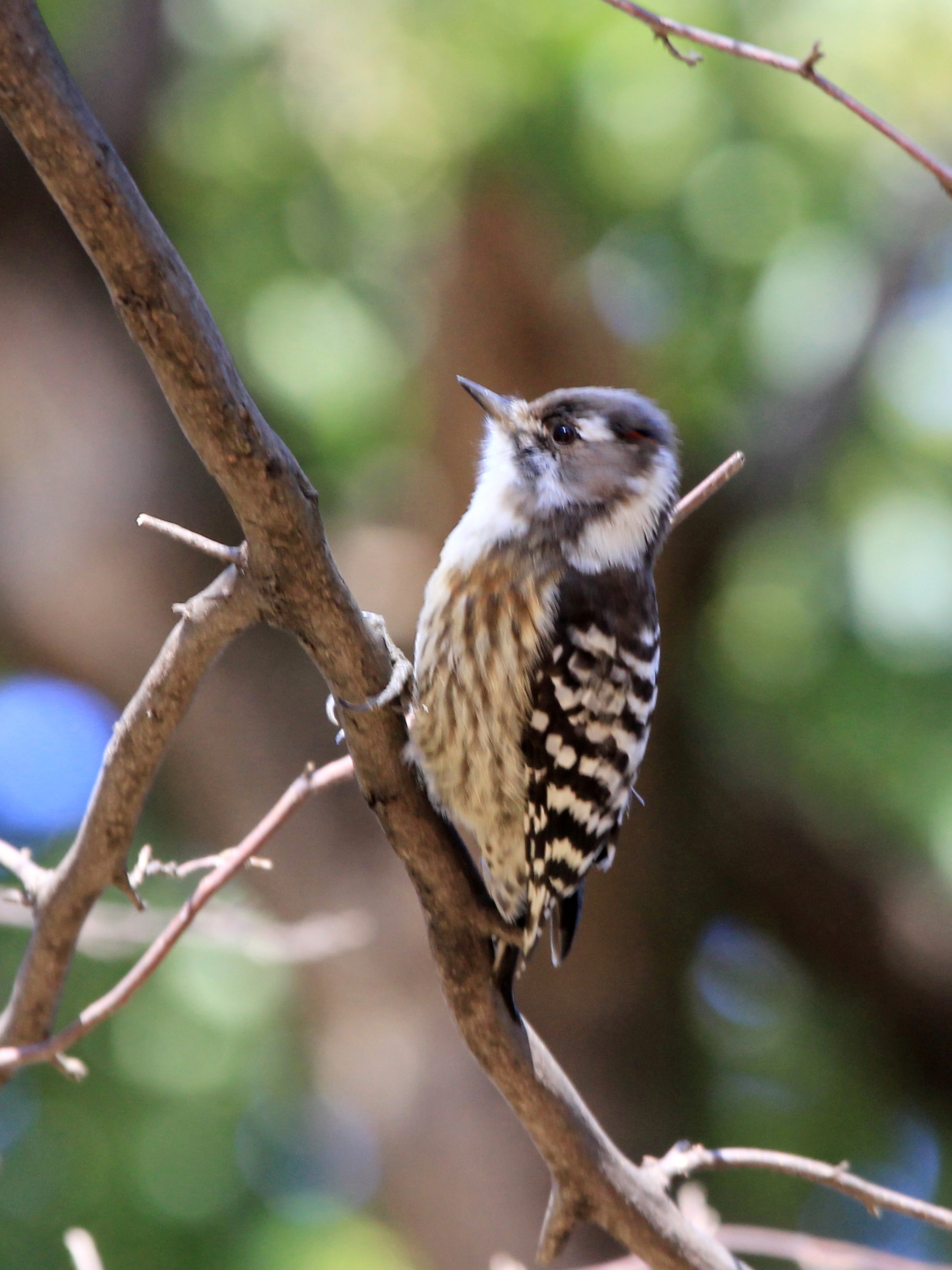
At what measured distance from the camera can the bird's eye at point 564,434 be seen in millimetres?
2693

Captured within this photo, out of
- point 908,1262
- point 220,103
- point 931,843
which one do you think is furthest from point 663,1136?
point 220,103

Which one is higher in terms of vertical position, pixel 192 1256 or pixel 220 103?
pixel 220 103

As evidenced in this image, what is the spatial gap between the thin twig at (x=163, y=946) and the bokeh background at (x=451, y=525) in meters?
2.42

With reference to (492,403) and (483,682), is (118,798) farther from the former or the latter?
(492,403)

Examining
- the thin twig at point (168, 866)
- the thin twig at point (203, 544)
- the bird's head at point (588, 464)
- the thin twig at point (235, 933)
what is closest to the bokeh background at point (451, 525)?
the thin twig at point (235, 933)

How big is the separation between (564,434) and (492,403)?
0.56 feet

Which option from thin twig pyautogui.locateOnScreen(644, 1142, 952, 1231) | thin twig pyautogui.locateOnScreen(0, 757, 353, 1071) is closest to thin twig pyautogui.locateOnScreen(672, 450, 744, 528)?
thin twig pyautogui.locateOnScreen(0, 757, 353, 1071)

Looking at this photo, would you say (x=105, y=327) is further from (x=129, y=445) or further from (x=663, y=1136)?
(x=663, y=1136)

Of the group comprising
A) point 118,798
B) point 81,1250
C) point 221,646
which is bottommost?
point 81,1250

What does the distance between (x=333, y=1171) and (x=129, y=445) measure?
3137mm

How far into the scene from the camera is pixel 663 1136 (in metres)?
4.84

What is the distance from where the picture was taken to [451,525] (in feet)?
15.6

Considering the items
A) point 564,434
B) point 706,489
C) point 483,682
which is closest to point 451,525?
point 564,434

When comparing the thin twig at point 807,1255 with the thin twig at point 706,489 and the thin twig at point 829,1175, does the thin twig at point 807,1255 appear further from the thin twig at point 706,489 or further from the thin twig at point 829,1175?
the thin twig at point 706,489
